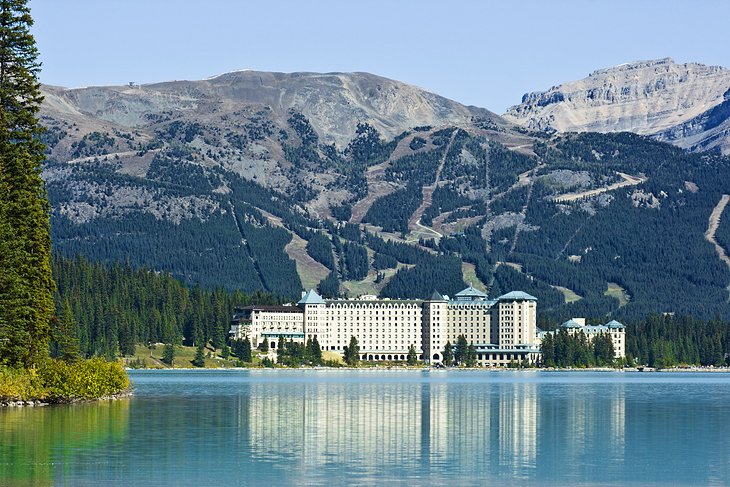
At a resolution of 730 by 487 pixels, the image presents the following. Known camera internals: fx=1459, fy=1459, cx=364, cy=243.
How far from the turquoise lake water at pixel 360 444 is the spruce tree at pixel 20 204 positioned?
6.90 m

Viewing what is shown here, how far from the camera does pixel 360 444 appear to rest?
3332 inches

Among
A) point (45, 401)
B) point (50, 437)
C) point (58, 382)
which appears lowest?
point (50, 437)

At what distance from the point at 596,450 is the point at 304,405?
4958 centimetres

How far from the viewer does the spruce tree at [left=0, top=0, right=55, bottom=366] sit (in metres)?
108

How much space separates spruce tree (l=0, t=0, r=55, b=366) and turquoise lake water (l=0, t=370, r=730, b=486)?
690 centimetres

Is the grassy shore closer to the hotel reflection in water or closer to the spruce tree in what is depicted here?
the spruce tree

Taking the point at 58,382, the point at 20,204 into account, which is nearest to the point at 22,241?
the point at 20,204

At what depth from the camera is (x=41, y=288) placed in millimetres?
114812

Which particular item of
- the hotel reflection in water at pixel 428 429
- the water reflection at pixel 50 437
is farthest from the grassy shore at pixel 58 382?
the hotel reflection in water at pixel 428 429

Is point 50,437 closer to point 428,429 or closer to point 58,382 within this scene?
point 428,429

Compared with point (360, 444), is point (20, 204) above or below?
above

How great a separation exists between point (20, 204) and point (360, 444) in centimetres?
3973

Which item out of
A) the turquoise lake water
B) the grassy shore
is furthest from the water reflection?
the grassy shore

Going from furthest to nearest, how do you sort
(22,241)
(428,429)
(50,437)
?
(22,241)
(428,429)
(50,437)
